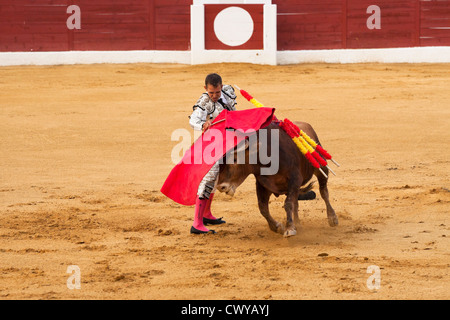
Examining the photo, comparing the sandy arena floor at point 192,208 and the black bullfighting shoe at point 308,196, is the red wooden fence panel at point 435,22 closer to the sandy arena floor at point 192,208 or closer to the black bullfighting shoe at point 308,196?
the sandy arena floor at point 192,208

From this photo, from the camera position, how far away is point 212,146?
436cm

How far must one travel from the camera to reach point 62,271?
3918 mm

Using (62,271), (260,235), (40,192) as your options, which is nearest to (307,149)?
(260,235)

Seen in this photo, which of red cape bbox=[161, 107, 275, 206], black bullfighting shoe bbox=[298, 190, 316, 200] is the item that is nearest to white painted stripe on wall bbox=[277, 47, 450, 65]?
black bullfighting shoe bbox=[298, 190, 316, 200]

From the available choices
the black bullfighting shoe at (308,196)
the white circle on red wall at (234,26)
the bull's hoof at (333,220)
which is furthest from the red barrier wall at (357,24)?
the bull's hoof at (333,220)

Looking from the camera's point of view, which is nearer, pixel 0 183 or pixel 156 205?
pixel 156 205

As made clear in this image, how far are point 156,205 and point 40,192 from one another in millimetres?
1030

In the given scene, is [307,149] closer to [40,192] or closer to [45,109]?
[40,192]

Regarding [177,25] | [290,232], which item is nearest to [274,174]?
[290,232]

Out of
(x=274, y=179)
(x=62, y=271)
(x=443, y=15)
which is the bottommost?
(x=62, y=271)

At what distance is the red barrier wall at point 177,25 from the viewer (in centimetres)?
1337

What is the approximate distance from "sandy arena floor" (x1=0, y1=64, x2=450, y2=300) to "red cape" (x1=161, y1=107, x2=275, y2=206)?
301mm

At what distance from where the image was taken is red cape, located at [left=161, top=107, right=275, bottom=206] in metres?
4.27

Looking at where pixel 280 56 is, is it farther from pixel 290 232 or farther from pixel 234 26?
pixel 290 232
